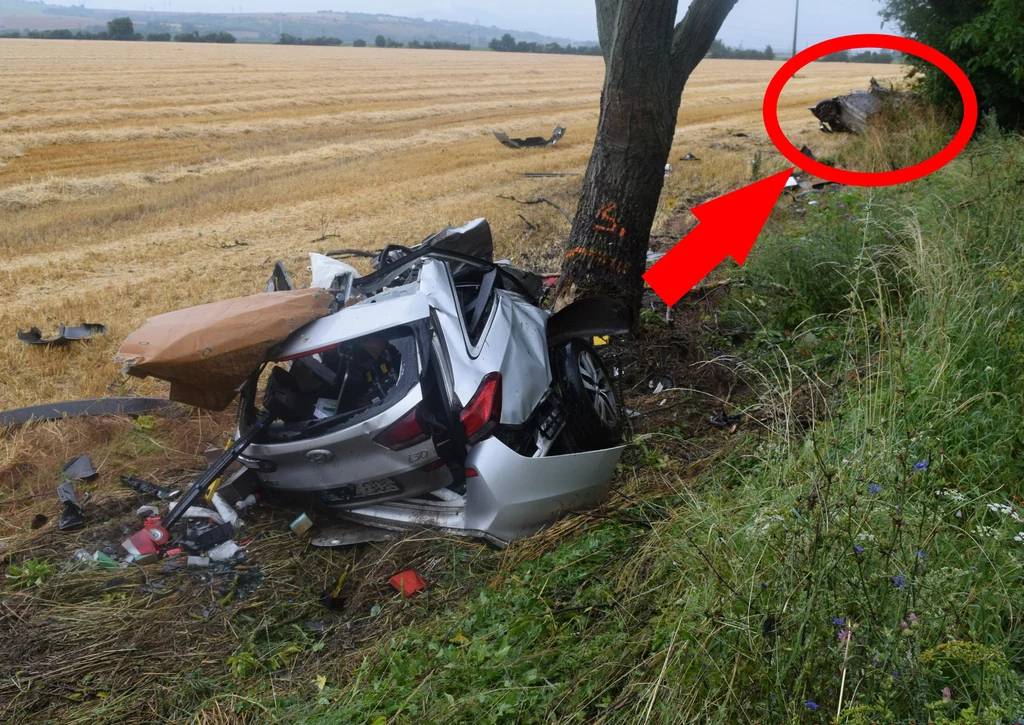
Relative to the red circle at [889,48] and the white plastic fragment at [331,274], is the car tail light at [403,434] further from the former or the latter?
the red circle at [889,48]

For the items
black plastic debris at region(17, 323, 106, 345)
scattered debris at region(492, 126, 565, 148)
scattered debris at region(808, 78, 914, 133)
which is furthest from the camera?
scattered debris at region(492, 126, 565, 148)

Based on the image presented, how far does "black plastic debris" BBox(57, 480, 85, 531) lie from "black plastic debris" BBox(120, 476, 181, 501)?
311 millimetres

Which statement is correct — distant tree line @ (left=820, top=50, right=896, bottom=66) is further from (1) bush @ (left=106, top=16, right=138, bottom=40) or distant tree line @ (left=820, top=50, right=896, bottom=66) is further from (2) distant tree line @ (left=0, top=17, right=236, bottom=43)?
(1) bush @ (left=106, top=16, right=138, bottom=40)

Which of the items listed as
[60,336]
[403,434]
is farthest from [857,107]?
[403,434]

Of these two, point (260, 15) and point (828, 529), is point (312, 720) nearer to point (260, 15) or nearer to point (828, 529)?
point (828, 529)

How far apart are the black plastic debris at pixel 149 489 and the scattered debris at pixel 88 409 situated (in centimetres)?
99

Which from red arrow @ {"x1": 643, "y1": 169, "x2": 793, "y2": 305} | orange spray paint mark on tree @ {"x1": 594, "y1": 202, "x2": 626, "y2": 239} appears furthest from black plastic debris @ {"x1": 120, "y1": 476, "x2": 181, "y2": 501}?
red arrow @ {"x1": 643, "y1": 169, "x2": 793, "y2": 305}

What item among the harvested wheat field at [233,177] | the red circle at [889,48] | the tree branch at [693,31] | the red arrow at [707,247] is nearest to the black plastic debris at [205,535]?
the harvested wheat field at [233,177]

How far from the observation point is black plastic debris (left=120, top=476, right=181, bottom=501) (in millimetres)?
4668

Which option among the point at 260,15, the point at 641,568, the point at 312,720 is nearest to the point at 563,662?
the point at 641,568

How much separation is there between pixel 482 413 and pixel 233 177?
11.9m

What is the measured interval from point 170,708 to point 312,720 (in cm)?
63

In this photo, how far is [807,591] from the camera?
2506mm

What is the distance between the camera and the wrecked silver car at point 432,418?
3.71 metres
